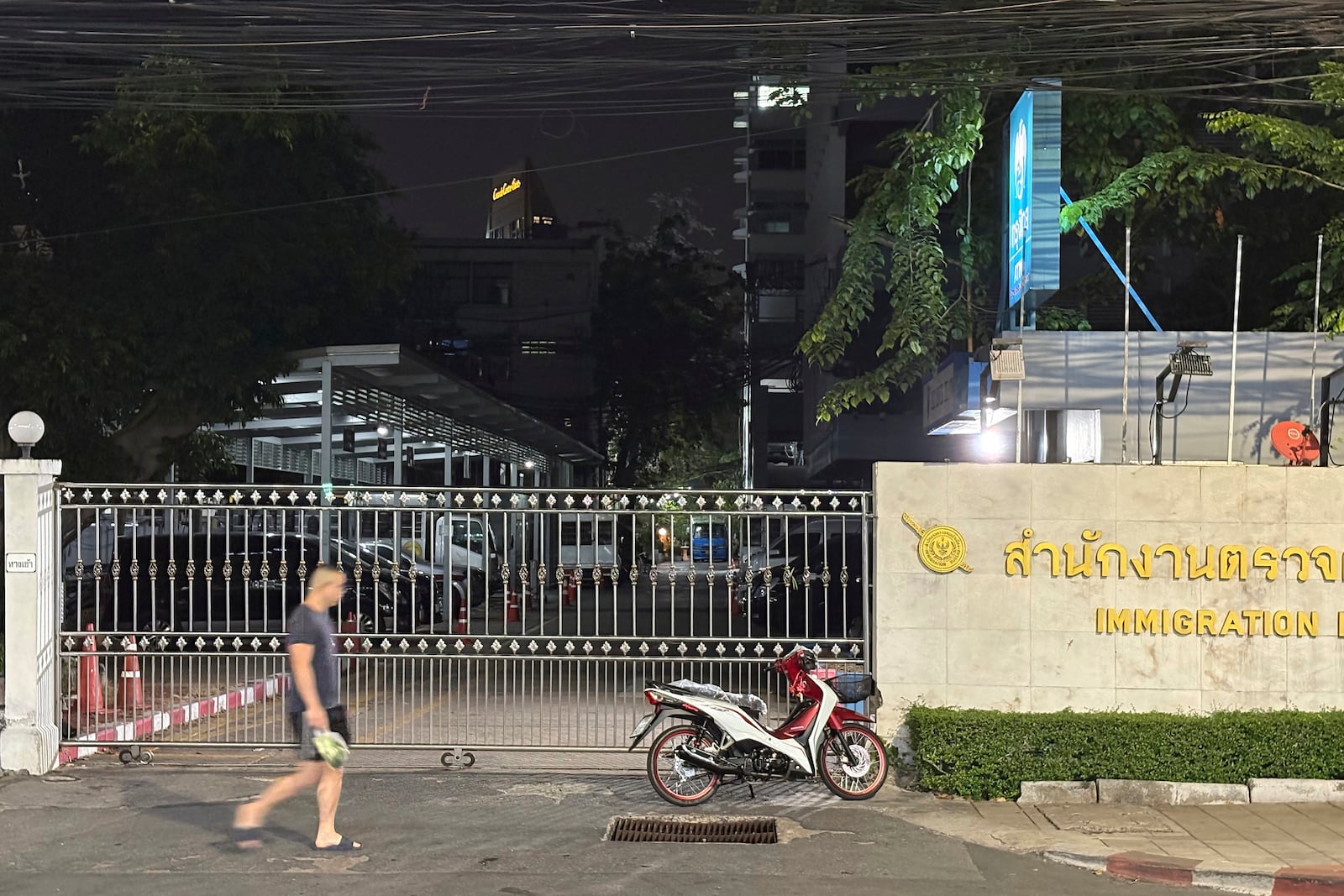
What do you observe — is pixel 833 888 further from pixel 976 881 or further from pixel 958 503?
pixel 958 503

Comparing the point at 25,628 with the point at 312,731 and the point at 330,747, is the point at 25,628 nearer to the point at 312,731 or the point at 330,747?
the point at 312,731

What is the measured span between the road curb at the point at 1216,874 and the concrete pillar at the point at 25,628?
719 cm

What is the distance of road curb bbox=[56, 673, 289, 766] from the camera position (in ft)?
35.0

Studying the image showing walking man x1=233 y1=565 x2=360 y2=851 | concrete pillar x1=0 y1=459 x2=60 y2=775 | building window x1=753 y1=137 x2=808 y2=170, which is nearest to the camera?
walking man x1=233 y1=565 x2=360 y2=851

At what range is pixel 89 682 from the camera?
1112 cm

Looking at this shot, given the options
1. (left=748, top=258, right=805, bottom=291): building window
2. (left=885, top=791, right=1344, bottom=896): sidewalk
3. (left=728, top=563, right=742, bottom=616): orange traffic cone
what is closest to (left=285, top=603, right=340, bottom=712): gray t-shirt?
(left=728, top=563, right=742, bottom=616): orange traffic cone

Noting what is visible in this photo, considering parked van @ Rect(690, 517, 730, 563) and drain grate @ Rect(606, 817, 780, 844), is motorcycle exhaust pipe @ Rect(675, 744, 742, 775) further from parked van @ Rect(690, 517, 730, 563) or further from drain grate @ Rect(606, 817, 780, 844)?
parked van @ Rect(690, 517, 730, 563)

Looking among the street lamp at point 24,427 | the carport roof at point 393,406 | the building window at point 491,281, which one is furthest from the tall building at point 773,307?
the street lamp at point 24,427

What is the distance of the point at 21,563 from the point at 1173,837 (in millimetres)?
8129

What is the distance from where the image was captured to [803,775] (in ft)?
31.4

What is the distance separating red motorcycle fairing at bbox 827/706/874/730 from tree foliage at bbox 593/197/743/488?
36365 millimetres

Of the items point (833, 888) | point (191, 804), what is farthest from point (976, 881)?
point (191, 804)

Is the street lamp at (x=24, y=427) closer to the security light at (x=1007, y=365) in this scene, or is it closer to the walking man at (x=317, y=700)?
the walking man at (x=317, y=700)

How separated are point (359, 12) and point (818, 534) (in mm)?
7419
